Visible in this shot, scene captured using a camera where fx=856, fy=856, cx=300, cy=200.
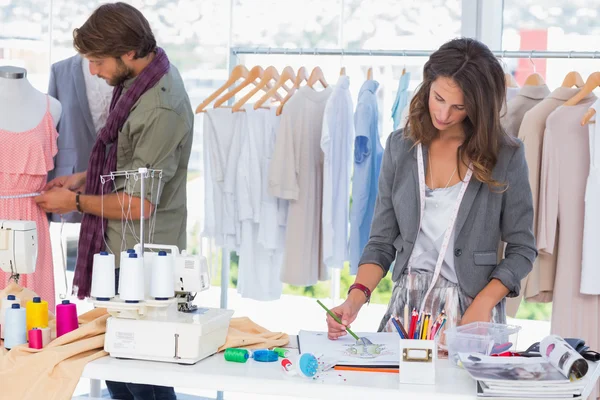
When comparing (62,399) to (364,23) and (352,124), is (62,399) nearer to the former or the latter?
(352,124)

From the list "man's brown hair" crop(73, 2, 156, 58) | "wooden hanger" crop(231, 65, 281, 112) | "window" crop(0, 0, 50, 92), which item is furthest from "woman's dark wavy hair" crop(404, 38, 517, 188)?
"window" crop(0, 0, 50, 92)

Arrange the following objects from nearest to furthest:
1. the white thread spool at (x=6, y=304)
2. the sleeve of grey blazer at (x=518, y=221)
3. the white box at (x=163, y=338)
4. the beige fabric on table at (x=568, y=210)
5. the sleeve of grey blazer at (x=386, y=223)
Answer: the white box at (x=163, y=338)
the white thread spool at (x=6, y=304)
the sleeve of grey blazer at (x=518, y=221)
the sleeve of grey blazer at (x=386, y=223)
the beige fabric on table at (x=568, y=210)

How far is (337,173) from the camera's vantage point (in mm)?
4172

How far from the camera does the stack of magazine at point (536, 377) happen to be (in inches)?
76.4

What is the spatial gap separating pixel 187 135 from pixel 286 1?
231 cm

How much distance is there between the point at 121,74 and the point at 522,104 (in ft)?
5.88

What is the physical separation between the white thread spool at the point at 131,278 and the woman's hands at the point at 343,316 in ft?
1.76

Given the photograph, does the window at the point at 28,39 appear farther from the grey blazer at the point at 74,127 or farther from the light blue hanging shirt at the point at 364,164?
the light blue hanging shirt at the point at 364,164

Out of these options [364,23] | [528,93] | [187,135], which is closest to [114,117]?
[187,135]

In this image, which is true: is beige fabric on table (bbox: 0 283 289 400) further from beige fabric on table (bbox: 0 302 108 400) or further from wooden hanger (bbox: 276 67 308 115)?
wooden hanger (bbox: 276 67 308 115)

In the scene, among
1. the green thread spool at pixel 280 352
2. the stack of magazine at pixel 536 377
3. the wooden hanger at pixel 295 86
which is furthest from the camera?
the wooden hanger at pixel 295 86

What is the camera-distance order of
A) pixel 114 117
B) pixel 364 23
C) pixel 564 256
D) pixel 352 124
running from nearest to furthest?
1. pixel 114 117
2. pixel 564 256
3. pixel 352 124
4. pixel 364 23

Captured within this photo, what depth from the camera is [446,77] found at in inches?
95.5

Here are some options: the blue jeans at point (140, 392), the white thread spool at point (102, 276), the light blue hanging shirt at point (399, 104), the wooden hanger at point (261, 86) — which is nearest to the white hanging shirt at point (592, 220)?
the light blue hanging shirt at point (399, 104)
